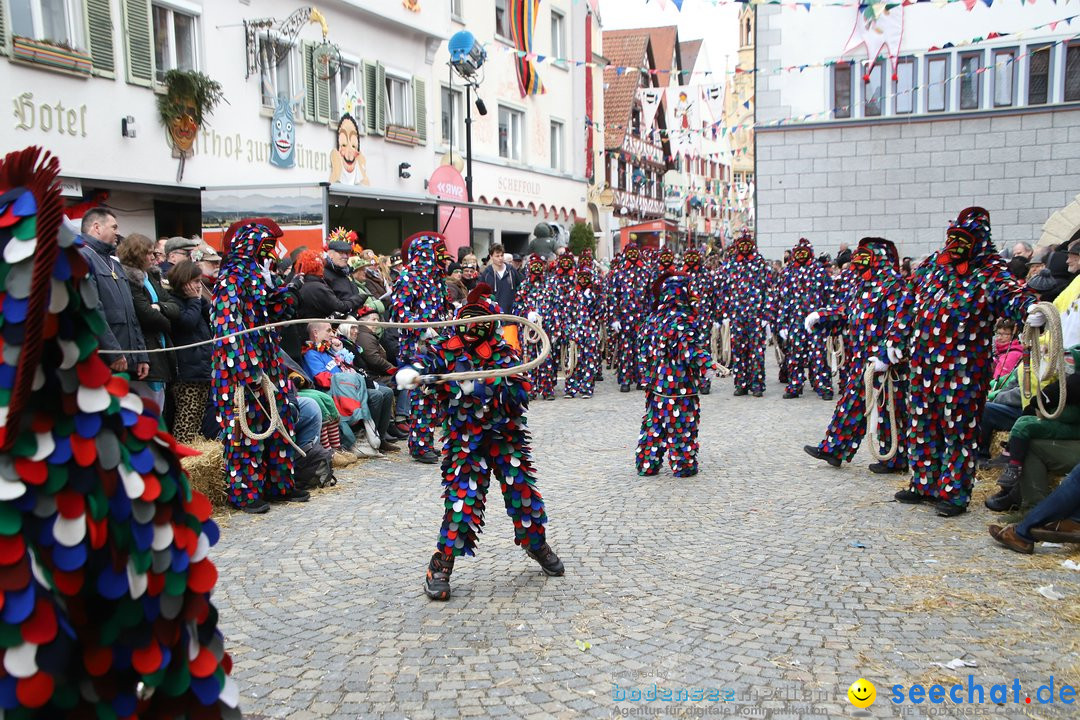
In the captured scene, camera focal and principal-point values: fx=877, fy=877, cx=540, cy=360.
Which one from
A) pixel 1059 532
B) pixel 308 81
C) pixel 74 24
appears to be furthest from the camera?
pixel 308 81

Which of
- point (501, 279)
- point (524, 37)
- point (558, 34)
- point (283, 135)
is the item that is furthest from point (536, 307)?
point (558, 34)

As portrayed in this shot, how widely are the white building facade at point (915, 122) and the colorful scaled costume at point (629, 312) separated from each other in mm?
9179

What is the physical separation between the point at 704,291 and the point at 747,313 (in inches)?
28.5

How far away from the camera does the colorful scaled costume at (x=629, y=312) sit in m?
13.6

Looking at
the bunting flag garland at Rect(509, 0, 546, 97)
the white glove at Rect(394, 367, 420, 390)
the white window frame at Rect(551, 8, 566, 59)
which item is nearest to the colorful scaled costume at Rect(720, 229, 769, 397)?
the white glove at Rect(394, 367, 420, 390)

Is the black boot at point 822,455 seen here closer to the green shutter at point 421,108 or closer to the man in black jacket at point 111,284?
the man in black jacket at point 111,284

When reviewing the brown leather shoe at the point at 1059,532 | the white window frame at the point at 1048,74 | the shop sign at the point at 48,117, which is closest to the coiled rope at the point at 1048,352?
the brown leather shoe at the point at 1059,532

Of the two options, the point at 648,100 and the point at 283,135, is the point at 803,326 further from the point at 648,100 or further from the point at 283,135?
the point at 648,100

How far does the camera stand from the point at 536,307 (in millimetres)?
13344

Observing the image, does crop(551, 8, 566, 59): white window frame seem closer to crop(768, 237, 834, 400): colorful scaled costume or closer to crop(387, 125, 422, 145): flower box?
crop(387, 125, 422, 145): flower box

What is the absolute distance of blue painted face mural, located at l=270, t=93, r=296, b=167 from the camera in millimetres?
15602

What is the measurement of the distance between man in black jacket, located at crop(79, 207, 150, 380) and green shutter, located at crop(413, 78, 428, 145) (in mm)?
14681

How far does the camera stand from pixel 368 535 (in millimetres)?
6008

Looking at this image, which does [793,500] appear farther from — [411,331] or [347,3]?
[347,3]
